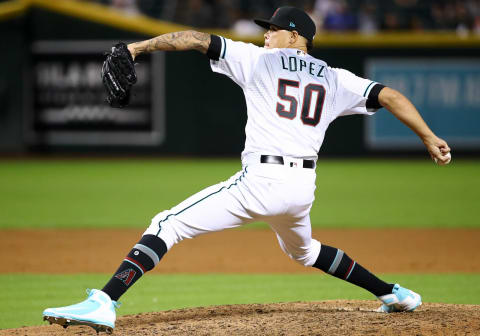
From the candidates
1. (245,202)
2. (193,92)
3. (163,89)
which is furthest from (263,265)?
(163,89)

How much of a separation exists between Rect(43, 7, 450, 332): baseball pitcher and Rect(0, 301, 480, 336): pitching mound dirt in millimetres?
550

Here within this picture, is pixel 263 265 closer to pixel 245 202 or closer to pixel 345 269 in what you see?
pixel 345 269

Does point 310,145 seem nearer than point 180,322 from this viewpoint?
Yes

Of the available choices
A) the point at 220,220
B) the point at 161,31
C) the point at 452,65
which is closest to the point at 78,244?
the point at 220,220

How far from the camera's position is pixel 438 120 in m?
16.4

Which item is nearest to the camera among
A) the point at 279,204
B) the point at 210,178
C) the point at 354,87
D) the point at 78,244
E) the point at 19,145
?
the point at 279,204

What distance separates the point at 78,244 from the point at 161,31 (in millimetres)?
9465

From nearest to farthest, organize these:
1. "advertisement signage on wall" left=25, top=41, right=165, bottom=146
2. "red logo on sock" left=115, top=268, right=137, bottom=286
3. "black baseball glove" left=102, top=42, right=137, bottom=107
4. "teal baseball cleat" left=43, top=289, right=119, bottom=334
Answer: "teal baseball cleat" left=43, top=289, right=119, bottom=334 → "red logo on sock" left=115, top=268, right=137, bottom=286 → "black baseball glove" left=102, top=42, right=137, bottom=107 → "advertisement signage on wall" left=25, top=41, right=165, bottom=146

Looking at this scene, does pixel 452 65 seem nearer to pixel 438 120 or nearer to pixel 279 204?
pixel 438 120

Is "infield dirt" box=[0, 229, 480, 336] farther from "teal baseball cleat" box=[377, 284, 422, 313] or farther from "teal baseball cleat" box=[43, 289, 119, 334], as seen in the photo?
"teal baseball cleat" box=[43, 289, 119, 334]

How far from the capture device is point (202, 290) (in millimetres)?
6047

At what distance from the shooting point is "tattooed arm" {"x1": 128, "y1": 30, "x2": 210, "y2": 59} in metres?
3.87

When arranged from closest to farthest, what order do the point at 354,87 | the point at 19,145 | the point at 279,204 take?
the point at 279,204, the point at 354,87, the point at 19,145

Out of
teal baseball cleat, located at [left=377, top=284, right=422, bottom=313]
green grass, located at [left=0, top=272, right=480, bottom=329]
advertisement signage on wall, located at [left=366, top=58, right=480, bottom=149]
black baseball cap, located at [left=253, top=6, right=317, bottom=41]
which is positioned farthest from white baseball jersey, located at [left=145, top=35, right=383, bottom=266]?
advertisement signage on wall, located at [left=366, top=58, right=480, bottom=149]
